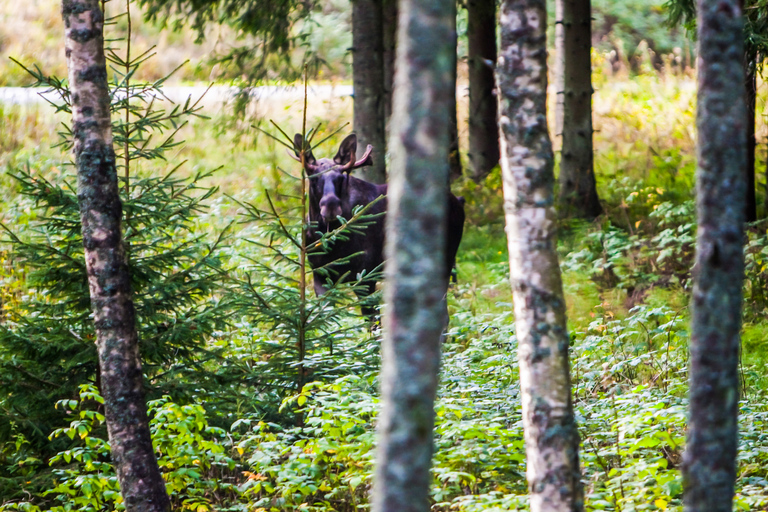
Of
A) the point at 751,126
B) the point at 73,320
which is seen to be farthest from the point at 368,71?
the point at 73,320

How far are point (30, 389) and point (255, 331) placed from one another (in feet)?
9.07

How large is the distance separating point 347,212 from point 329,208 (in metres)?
0.58

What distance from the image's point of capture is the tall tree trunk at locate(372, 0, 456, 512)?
8.36ft

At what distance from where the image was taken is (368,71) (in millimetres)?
11367

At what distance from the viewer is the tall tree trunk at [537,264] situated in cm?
370

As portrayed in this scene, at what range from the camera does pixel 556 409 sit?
3.72 meters

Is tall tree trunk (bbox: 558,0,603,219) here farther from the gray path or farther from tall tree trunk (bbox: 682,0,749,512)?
tall tree trunk (bbox: 682,0,749,512)

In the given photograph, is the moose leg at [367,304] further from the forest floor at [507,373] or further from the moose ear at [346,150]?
the moose ear at [346,150]

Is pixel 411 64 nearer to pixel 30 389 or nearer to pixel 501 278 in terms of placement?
pixel 30 389

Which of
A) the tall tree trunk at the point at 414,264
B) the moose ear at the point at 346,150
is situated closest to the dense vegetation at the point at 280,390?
the moose ear at the point at 346,150

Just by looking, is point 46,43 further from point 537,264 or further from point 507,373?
point 537,264

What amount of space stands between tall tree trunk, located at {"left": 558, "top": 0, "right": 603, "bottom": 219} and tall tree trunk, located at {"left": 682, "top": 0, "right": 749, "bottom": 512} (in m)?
9.19

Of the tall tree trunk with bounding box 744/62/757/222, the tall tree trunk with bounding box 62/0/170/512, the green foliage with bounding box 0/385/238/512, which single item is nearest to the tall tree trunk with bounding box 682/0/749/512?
the green foliage with bounding box 0/385/238/512

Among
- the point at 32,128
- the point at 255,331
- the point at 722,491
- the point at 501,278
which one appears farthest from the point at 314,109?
the point at 722,491
